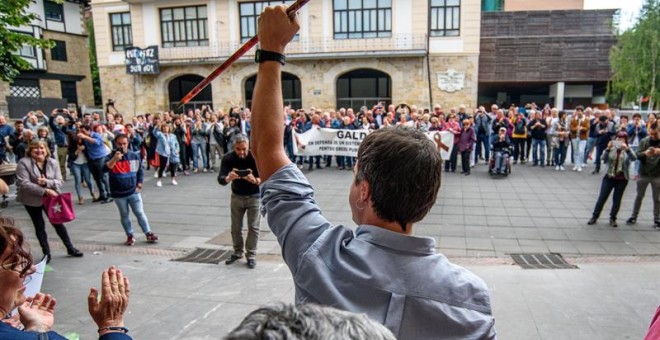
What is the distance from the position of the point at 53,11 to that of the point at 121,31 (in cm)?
970

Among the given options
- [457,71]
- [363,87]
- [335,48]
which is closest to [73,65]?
[335,48]

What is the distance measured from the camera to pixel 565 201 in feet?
32.1

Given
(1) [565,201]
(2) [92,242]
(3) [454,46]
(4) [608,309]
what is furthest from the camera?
(3) [454,46]

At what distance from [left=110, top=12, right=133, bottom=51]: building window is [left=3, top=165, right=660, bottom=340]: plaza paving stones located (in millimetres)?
20336

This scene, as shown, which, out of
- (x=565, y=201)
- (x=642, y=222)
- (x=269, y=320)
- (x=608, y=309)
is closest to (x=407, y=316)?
(x=269, y=320)

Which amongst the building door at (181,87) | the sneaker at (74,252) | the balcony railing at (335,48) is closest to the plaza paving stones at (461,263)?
the sneaker at (74,252)

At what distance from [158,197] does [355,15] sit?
17966 mm

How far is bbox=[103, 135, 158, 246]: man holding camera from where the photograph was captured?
716cm

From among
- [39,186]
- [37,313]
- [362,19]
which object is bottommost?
[39,186]

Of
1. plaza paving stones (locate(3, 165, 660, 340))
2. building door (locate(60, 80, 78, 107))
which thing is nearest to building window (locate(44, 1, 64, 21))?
building door (locate(60, 80, 78, 107))

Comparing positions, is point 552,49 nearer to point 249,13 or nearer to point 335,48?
point 335,48

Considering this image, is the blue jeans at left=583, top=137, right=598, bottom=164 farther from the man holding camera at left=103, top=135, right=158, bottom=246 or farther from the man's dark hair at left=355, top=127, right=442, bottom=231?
the man's dark hair at left=355, top=127, right=442, bottom=231

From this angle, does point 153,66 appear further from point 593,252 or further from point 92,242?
point 593,252

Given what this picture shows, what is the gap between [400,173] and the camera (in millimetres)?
1380
